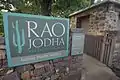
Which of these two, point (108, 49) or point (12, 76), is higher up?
point (108, 49)

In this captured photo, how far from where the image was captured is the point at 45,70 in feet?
7.12

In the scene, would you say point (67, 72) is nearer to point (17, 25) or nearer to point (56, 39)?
point (56, 39)

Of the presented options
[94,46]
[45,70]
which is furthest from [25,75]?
[94,46]

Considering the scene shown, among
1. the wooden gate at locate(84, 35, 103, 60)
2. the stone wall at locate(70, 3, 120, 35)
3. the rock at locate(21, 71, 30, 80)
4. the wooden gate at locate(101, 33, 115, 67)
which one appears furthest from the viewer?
the stone wall at locate(70, 3, 120, 35)

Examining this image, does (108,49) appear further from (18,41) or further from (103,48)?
(18,41)

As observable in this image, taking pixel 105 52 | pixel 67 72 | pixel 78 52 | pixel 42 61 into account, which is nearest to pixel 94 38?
pixel 105 52

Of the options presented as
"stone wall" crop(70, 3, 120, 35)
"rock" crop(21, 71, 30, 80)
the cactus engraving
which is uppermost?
"stone wall" crop(70, 3, 120, 35)

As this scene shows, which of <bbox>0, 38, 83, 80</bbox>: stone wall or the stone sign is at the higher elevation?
the stone sign

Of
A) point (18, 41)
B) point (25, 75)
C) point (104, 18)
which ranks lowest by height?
point (25, 75)

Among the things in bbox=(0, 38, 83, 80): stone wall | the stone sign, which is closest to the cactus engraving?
the stone sign

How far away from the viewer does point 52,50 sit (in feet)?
7.08

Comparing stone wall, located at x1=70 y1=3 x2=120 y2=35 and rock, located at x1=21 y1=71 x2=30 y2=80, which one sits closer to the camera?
rock, located at x1=21 y1=71 x2=30 y2=80

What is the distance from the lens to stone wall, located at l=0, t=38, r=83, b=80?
1689 millimetres

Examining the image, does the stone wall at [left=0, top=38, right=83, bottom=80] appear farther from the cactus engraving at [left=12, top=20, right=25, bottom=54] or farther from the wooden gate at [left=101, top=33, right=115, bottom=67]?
the wooden gate at [left=101, top=33, right=115, bottom=67]
